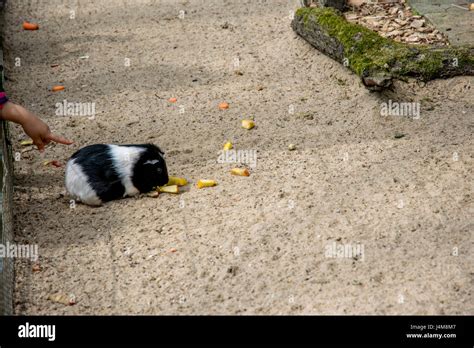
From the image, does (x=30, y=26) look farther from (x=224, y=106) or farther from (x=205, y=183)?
(x=205, y=183)

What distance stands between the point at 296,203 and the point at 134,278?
1088 mm

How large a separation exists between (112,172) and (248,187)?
0.84 metres

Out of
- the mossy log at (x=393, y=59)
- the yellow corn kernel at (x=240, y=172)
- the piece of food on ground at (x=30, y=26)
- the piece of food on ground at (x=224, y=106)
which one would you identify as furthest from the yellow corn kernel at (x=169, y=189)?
the piece of food on ground at (x=30, y=26)

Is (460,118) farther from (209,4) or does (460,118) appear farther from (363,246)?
(209,4)

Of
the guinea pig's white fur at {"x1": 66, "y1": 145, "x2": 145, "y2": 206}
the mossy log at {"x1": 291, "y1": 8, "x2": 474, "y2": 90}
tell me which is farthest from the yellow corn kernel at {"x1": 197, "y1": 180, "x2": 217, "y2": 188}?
the mossy log at {"x1": 291, "y1": 8, "x2": 474, "y2": 90}

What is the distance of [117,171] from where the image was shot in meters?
4.63

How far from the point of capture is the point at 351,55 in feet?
19.3

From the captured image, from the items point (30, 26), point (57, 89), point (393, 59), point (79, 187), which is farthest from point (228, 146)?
point (30, 26)

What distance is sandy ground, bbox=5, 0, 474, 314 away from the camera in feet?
12.6

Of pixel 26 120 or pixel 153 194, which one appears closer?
pixel 26 120

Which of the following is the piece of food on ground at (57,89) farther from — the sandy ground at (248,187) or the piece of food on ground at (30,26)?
the piece of food on ground at (30,26)

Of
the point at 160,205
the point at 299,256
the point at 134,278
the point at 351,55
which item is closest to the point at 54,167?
the point at 160,205

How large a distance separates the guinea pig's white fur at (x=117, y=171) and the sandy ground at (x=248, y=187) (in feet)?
0.25

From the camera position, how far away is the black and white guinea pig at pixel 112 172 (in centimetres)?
463
